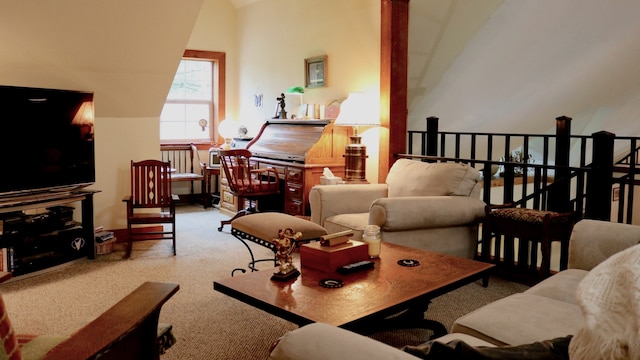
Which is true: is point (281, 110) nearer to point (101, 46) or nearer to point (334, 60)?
point (334, 60)

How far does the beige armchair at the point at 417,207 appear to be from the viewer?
3.62 m

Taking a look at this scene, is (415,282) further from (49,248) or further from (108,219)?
(108,219)

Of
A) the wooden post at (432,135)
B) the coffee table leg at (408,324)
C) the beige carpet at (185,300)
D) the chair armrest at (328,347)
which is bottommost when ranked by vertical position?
the beige carpet at (185,300)

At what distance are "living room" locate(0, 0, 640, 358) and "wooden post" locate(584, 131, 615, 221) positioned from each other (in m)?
1.90

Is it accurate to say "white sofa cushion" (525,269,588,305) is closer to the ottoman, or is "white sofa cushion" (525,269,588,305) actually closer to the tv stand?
the ottoman

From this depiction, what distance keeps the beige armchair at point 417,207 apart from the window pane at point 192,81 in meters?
4.47

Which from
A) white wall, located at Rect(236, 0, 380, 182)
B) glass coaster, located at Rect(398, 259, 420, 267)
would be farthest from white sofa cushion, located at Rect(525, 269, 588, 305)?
white wall, located at Rect(236, 0, 380, 182)

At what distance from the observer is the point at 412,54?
537 centimetres

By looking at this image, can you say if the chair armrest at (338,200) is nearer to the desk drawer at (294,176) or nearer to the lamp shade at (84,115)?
the desk drawer at (294,176)

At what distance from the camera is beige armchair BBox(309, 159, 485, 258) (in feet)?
11.9

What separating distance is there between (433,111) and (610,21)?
192 centimetres

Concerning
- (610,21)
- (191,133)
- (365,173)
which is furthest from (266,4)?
(610,21)

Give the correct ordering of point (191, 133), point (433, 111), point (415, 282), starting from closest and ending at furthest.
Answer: point (415, 282) → point (433, 111) → point (191, 133)

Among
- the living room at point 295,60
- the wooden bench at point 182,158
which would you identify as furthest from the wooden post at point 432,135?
the wooden bench at point 182,158
